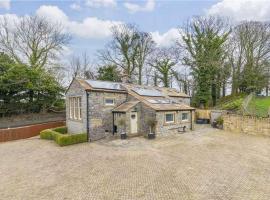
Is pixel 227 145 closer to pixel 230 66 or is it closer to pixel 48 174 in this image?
pixel 48 174

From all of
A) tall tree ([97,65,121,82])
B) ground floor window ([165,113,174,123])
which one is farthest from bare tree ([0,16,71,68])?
ground floor window ([165,113,174,123])

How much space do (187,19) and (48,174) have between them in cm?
3108

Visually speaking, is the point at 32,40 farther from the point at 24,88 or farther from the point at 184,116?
the point at 184,116

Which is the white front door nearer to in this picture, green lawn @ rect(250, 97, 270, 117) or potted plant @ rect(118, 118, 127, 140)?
potted plant @ rect(118, 118, 127, 140)

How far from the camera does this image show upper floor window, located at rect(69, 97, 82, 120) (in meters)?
16.7

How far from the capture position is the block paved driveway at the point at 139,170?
7168mm

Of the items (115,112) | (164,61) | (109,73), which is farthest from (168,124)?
(164,61)

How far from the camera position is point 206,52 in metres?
30.6

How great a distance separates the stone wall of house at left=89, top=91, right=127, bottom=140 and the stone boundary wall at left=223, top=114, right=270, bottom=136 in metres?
10.9

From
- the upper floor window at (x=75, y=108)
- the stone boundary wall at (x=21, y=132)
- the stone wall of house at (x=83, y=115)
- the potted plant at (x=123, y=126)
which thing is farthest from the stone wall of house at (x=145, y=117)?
the stone boundary wall at (x=21, y=132)

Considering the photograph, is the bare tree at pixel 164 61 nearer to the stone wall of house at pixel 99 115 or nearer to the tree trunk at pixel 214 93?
the tree trunk at pixel 214 93

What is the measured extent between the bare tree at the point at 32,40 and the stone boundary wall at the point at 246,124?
80.9ft

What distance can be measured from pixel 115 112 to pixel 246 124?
38.4ft

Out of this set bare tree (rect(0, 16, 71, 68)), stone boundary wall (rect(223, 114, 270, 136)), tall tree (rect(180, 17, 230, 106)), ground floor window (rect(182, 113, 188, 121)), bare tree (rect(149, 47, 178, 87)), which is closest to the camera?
stone boundary wall (rect(223, 114, 270, 136))
